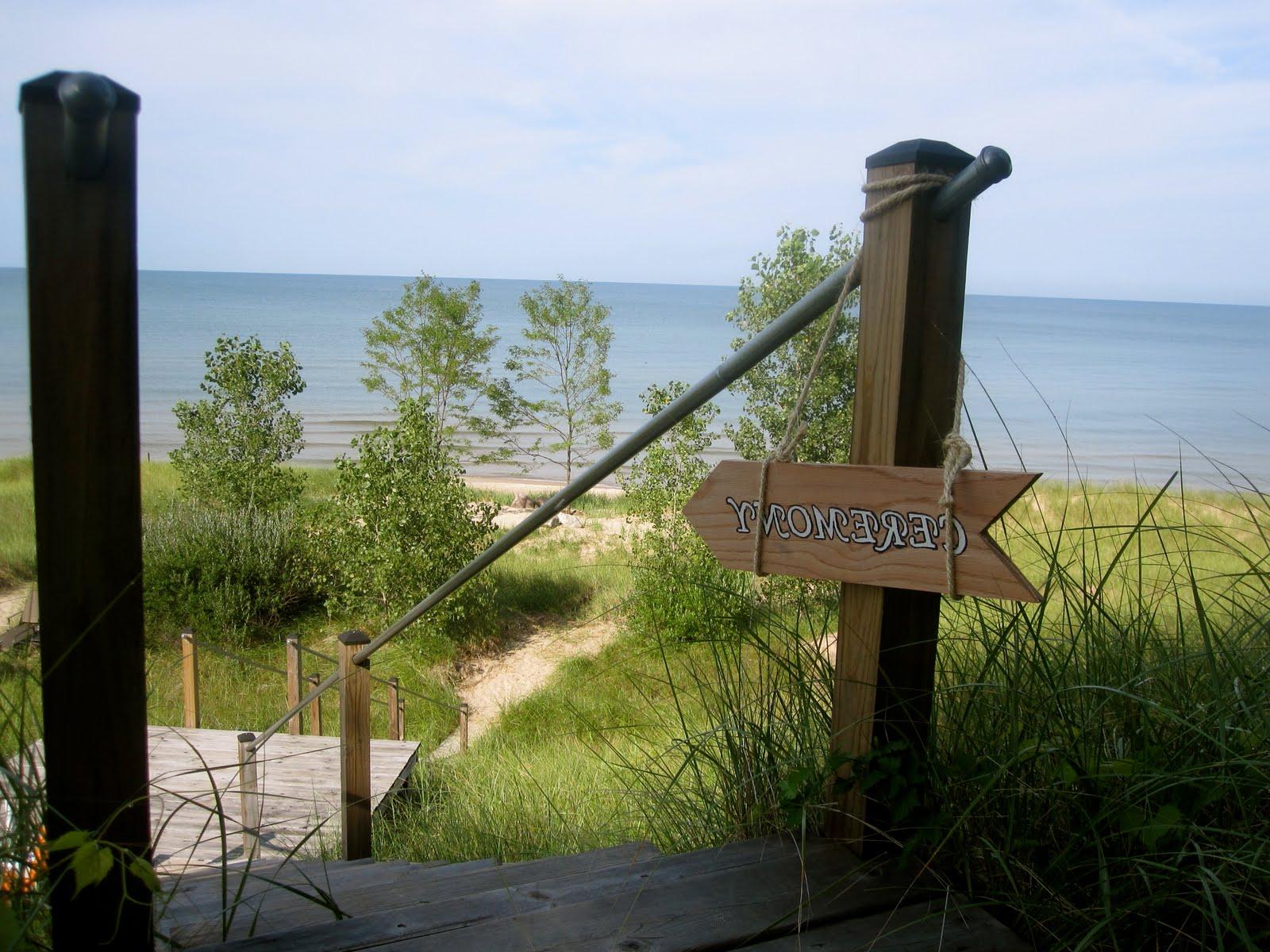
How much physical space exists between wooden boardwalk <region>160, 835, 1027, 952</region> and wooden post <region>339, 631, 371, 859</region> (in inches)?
53.2

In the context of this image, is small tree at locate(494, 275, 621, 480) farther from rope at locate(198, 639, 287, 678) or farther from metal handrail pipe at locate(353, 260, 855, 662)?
metal handrail pipe at locate(353, 260, 855, 662)

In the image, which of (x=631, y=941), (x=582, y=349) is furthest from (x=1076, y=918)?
(x=582, y=349)

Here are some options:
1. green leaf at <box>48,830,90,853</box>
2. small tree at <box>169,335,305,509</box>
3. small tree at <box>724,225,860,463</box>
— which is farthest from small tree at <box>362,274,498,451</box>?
green leaf at <box>48,830,90,853</box>

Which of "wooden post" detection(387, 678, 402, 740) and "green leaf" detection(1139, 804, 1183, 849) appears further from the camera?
"wooden post" detection(387, 678, 402, 740)

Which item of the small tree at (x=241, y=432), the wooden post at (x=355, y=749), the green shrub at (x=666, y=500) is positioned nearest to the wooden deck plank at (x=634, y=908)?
the wooden post at (x=355, y=749)

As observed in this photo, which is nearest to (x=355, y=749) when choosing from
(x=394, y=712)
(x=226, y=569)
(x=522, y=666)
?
(x=394, y=712)

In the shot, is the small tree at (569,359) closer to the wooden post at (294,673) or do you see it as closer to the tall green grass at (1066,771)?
the wooden post at (294,673)

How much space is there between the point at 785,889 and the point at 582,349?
69.7 feet

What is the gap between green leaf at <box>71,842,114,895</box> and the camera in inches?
41.3

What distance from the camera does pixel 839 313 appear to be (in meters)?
1.64

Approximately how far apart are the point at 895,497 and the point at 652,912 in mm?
764

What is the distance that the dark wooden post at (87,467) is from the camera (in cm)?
105

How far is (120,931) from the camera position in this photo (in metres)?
1.23

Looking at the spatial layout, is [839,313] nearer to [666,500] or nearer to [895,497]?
[895,497]
